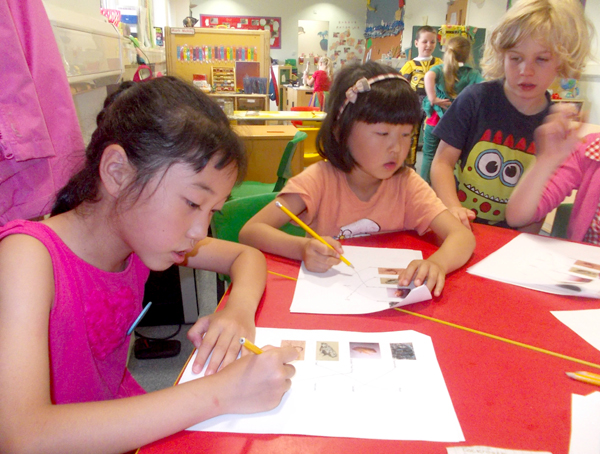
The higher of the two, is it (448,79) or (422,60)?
(422,60)

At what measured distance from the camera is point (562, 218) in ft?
4.49

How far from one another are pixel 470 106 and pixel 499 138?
0.49ft

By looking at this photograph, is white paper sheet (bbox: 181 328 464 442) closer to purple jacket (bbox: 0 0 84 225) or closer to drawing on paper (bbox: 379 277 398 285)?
drawing on paper (bbox: 379 277 398 285)

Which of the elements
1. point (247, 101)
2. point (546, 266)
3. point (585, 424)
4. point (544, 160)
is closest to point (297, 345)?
point (585, 424)

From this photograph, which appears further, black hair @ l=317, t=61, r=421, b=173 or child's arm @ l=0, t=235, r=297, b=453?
black hair @ l=317, t=61, r=421, b=173

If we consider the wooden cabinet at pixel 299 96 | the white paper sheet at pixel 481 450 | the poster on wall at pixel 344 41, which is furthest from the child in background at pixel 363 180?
the poster on wall at pixel 344 41

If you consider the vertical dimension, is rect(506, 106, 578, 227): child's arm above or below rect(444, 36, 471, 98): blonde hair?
below

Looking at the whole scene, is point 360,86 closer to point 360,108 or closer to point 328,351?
point 360,108

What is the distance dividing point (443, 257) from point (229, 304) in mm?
492

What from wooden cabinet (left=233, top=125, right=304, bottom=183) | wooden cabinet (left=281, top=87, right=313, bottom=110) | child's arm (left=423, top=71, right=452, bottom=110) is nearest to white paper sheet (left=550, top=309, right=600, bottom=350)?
wooden cabinet (left=233, top=125, right=304, bottom=183)

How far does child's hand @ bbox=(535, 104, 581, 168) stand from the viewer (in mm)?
1130

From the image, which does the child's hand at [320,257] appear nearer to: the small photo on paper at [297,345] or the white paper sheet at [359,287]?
the white paper sheet at [359,287]

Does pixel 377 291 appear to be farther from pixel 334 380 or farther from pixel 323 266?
pixel 334 380

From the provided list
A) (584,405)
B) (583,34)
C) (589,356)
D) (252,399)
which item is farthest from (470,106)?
(252,399)
